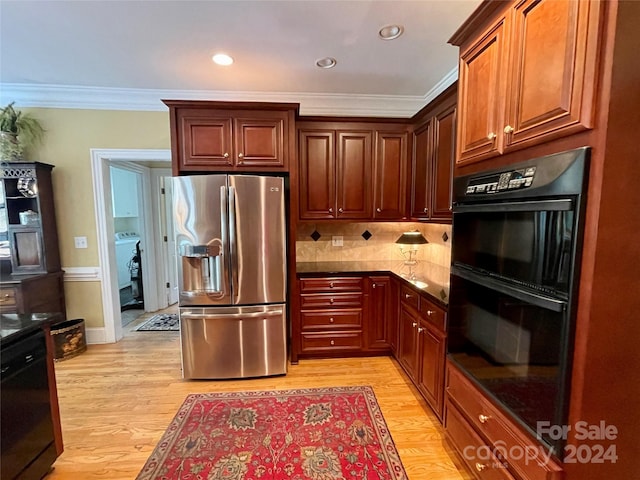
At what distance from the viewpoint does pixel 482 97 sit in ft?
4.75

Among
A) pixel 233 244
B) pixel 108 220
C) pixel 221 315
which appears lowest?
pixel 221 315

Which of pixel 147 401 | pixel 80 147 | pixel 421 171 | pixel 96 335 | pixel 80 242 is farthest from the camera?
pixel 96 335

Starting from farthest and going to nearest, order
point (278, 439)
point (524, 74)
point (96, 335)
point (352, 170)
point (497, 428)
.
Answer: point (96, 335)
point (352, 170)
point (278, 439)
point (497, 428)
point (524, 74)

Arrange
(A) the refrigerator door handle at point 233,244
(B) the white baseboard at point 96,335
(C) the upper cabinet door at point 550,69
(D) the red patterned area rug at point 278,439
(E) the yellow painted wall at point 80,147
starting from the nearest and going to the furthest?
(C) the upper cabinet door at point 550,69, (D) the red patterned area rug at point 278,439, (A) the refrigerator door handle at point 233,244, (E) the yellow painted wall at point 80,147, (B) the white baseboard at point 96,335

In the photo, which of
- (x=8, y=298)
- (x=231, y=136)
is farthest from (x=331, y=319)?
(x=8, y=298)

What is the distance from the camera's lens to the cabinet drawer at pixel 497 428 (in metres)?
1.10

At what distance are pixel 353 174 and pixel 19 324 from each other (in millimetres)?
2667

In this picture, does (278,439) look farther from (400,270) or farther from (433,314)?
(400,270)

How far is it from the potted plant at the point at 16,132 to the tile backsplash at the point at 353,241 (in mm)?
2902

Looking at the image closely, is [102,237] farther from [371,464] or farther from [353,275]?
[371,464]

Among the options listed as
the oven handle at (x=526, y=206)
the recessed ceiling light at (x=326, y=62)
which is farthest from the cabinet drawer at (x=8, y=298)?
the oven handle at (x=526, y=206)

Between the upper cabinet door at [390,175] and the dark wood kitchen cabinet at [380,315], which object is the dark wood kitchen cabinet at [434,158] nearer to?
the upper cabinet door at [390,175]

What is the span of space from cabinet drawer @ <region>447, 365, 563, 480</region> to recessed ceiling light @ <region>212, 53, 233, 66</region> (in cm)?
279

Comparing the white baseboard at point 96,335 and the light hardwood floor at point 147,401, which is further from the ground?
the white baseboard at point 96,335
